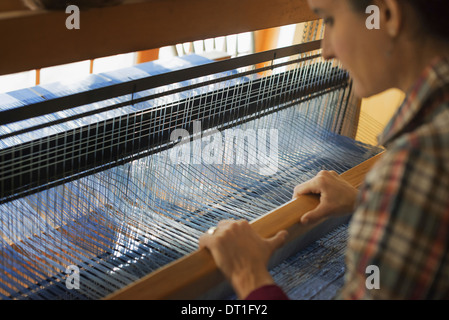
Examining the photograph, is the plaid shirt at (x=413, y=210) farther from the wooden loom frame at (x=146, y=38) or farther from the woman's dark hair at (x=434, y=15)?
the wooden loom frame at (x=146, y=38)

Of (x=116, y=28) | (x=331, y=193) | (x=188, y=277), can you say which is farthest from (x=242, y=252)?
(x=116, y=28)

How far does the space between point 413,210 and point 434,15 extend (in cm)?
26

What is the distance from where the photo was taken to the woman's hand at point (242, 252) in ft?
2.86

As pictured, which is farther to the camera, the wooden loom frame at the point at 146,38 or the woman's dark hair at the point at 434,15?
the wooden loom frame at the point at 146,38

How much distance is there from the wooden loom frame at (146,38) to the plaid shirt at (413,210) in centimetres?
31

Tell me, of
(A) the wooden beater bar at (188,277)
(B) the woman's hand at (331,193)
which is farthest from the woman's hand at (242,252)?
(B) the woman's hand at (331,193)

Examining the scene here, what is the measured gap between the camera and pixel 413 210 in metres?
0.66

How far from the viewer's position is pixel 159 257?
120 centimetres

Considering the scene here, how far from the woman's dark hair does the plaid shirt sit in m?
0.04

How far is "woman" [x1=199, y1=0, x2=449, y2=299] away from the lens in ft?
2.13

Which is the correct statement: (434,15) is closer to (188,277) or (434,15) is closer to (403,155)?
(403,155)

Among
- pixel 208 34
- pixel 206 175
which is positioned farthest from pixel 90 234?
pixel 208 34

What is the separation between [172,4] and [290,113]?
84 cm

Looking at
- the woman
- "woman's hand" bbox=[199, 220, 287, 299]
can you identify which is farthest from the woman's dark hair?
"woman's hand" bbox=[199, 220, 287, 299]
